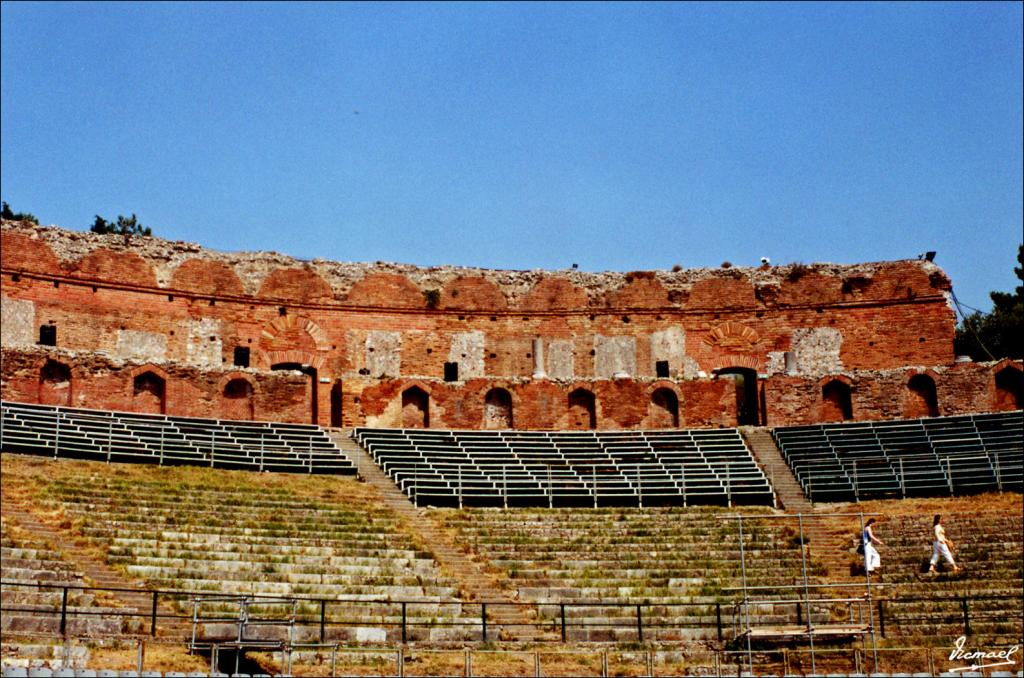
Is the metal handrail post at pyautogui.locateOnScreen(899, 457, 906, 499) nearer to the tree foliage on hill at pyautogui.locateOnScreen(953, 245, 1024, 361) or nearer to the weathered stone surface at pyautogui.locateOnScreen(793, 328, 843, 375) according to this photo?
the weathered stone surface at pyautogui.locateOnScreen(793, 328, 843, 375)

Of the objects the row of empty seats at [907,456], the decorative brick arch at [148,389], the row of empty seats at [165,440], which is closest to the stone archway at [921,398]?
the row of empty seats at [907,456]

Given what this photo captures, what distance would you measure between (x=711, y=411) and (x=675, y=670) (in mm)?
19152

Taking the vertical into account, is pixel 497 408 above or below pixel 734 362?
below

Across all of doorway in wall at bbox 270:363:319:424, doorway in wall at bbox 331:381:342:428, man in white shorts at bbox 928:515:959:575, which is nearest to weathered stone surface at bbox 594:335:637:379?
doorway in wall at bbox 331:381:342:428

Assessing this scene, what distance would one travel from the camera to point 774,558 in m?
29.3

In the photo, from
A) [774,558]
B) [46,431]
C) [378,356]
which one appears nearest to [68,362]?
[46,431]

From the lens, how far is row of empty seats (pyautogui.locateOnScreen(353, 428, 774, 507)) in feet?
112

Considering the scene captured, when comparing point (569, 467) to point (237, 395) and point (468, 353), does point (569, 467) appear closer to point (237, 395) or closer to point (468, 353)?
point (468, 353)

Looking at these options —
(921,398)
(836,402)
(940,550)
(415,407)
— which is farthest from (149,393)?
(940,550)

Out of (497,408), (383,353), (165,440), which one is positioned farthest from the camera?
(383,353)

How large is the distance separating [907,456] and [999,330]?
24.7m

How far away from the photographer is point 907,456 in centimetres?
3594

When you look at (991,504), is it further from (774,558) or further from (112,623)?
(112,623)

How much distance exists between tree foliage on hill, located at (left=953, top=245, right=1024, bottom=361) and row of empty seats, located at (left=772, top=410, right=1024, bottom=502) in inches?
713
